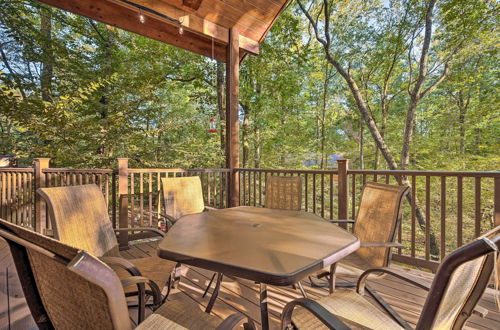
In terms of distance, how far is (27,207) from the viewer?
395 cm

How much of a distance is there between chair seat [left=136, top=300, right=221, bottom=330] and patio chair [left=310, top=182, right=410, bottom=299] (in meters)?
1.00

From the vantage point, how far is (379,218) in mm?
2018

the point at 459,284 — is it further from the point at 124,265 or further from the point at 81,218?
the point at 81,218

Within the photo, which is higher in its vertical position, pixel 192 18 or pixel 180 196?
pixel 192 18

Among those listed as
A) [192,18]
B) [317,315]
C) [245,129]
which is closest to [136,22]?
[192,18]

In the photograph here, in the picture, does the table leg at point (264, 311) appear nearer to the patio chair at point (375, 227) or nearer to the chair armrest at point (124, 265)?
the patio chair at point (375, 227)

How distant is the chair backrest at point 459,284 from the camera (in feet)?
2.27

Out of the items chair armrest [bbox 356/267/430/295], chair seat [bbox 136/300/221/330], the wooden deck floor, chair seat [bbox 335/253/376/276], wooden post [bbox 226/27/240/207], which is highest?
wooden post [bbox 226/27/240/207]

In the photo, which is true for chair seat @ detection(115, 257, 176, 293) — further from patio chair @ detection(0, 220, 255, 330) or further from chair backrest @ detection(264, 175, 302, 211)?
chair backrest @ detection(264, 175, 302, 211)

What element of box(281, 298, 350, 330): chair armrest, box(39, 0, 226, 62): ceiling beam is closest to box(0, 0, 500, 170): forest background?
box(39, 0, 226, 62): ceiling beam

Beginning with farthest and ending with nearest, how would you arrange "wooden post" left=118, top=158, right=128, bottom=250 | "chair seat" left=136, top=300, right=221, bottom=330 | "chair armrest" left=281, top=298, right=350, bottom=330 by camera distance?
"wooden post" left=118, top=158, right=128, bottom=250 → "chair seat" left=136, top=300, right=221, bottom=330 → "chair armrest" left=281, top=298, right=350, bottom=330

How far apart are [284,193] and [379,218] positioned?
4.08 feet

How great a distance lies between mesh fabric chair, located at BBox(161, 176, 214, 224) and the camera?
2.75 meters

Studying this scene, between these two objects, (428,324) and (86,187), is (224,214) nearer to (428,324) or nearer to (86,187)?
(86,187)
